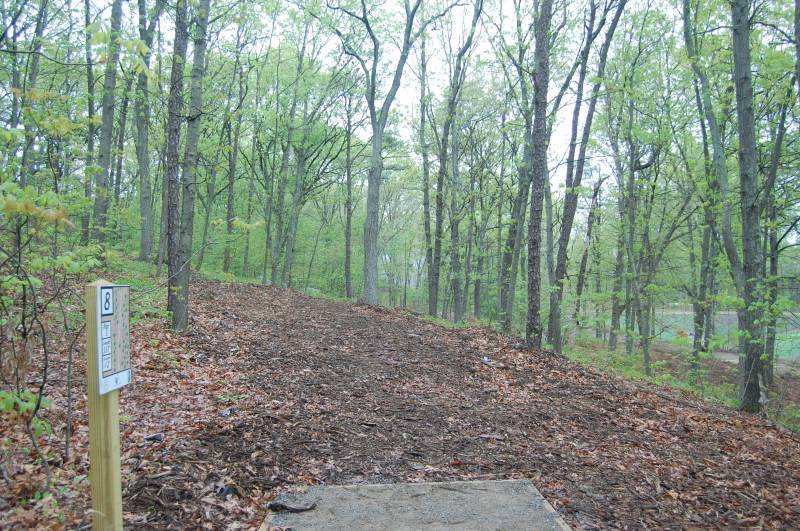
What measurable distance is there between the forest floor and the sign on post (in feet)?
2.43

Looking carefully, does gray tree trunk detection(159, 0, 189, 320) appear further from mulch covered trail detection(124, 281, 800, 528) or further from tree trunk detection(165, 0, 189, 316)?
mulch covered trail detection(124, 281, 800, 528)

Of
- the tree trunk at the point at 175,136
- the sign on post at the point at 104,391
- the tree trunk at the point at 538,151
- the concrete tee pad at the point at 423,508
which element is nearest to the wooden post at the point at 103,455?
the sign on post at the point at 104,391

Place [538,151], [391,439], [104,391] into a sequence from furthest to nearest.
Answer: [538,151], [391,439], [104,391]

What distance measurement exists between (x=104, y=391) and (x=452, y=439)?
3.76m

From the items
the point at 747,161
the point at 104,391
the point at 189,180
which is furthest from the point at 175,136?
the point at 747,161

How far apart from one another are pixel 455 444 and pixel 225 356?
4166 millimetres

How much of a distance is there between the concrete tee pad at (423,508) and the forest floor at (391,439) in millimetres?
199

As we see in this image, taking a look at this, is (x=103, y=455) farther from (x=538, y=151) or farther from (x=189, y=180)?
(x=538, y=151)

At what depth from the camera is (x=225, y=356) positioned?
7434mm

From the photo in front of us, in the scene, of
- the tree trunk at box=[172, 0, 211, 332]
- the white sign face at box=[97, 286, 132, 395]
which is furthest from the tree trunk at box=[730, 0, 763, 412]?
the tree trunk at box=[172, 0, 211, 332]

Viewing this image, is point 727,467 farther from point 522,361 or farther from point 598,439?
point 522,361

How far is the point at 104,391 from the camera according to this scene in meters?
2.41

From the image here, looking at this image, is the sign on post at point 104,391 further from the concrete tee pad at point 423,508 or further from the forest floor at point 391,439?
the concrete tee pad at point 423,508

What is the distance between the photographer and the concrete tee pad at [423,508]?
3.45 metres
